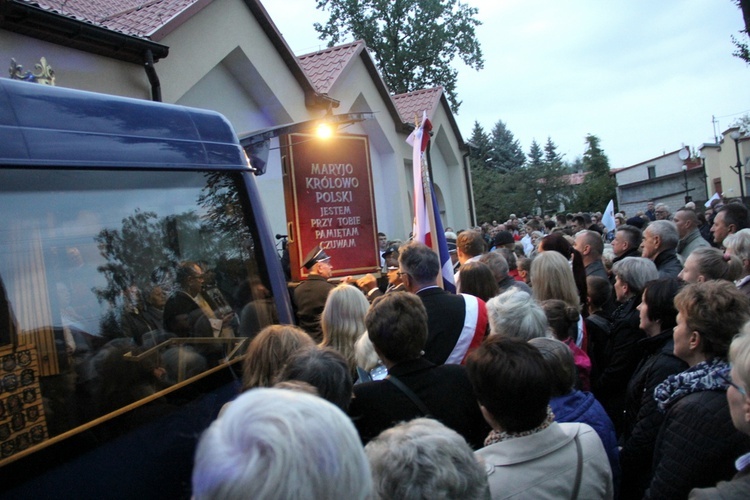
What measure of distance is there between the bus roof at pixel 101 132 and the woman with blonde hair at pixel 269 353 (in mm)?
1218

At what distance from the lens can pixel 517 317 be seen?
11.9ft

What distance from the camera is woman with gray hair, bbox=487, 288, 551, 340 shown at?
3.60 m

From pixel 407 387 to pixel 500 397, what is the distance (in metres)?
0.65

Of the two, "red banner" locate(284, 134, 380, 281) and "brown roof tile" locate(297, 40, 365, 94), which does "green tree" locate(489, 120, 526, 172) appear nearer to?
"brown roof tile" locate(297, 40, 365, 94)

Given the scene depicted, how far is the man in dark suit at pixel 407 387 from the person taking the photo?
292 centimetres

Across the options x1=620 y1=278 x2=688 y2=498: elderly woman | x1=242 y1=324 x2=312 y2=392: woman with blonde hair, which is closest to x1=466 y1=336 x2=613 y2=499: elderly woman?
x1=620 y1=278 x2=688 y2=498: elderly woman

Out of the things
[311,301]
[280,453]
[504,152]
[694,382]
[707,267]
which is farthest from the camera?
[504,152]

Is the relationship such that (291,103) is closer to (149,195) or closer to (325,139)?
(325,139)

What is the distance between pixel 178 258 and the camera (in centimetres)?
377

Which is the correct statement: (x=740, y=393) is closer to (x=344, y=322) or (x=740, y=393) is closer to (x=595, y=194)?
(x=344, y=322)

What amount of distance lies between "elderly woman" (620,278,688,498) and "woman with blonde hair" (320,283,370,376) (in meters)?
1.67

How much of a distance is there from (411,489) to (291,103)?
1199 cm

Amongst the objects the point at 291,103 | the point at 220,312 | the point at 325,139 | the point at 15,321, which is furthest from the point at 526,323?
the point at 291,103

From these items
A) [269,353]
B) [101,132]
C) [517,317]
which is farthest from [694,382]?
[101,132]
